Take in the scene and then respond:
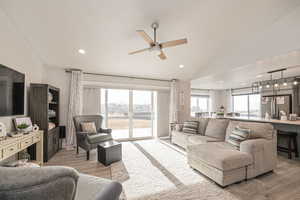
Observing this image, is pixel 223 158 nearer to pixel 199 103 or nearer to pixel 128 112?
pixel 128 112

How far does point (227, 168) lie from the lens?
2.07m

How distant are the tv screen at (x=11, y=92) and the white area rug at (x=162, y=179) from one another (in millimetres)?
2103

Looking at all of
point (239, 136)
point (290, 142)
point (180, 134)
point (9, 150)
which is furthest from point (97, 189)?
point (290, 142)

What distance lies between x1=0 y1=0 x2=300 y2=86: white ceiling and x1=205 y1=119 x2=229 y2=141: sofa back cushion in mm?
1629

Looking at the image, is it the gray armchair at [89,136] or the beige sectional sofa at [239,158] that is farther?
the gray armchair at [89,136]

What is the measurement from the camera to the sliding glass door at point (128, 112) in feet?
16.6

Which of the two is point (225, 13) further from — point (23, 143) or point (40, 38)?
point (23, 143)

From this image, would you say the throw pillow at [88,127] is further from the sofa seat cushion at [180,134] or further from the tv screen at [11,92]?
the sofa seat cushion at [180,134]

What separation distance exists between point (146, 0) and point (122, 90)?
3.32 m

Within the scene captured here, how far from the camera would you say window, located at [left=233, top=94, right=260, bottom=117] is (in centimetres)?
707

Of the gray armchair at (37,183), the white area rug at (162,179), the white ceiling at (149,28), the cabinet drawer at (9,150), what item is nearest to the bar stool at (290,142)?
the white ceiling at (149,28)

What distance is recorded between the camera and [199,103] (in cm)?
855

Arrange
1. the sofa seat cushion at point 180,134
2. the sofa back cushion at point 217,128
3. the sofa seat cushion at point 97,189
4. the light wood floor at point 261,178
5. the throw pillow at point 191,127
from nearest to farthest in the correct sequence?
the sofa seat cushion at point 97,189, the light wood floor at point 261,178, the sofa back cushion at point 217,128, the sofa seat cushion at point 180,134, the throw pillow at point 191,127

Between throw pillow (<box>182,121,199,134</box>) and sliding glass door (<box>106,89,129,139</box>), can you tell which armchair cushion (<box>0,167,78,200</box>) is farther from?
sliding glass door (<box>106,89,129,139</box>)
